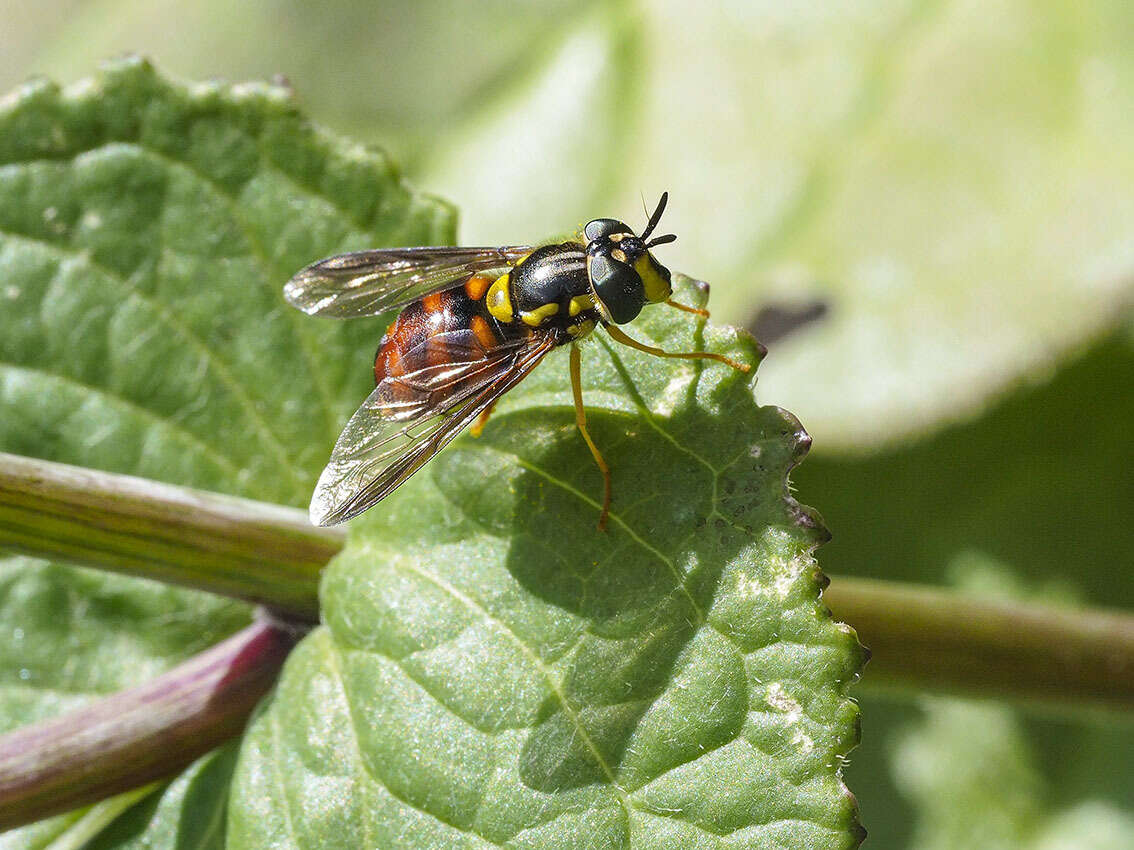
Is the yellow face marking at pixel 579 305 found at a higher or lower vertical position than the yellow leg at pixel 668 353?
higher

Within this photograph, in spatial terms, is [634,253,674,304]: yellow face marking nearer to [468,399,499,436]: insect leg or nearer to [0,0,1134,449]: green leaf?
[468,399,499,436]: insect leg

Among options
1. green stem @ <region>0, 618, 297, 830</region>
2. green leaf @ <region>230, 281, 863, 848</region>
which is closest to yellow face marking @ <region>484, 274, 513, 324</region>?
green leaf @ <region>230, 281, 863, 848</region>

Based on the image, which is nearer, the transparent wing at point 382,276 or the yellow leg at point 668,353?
the yellow leg at point 668,353

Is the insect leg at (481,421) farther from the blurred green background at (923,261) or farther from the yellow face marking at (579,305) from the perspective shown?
the blurred green background at (923,261)

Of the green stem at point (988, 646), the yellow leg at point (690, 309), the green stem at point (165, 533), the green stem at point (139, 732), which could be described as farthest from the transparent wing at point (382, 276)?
the green stem at point (988, 646)

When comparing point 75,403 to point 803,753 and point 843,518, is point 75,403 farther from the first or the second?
point 843,518

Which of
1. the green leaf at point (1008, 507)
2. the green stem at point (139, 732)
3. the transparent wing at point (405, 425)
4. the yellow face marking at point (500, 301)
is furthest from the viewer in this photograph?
the green leaf at point (1008, 507)

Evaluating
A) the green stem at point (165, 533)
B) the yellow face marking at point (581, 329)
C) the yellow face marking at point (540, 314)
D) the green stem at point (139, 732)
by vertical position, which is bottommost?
the green stem at point (139, 732)

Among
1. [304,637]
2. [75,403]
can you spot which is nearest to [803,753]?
[304,637]

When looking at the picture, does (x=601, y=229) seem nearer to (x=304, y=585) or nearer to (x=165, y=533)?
(x=304, y=585)
